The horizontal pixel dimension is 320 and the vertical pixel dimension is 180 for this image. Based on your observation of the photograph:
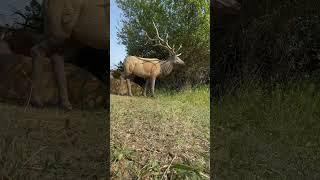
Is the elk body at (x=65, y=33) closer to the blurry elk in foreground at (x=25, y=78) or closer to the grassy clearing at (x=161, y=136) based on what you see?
the blurry elk in foreground at (x=25, y=78)

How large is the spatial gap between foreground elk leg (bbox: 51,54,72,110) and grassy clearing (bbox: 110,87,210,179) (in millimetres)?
442

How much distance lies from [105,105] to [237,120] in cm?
161

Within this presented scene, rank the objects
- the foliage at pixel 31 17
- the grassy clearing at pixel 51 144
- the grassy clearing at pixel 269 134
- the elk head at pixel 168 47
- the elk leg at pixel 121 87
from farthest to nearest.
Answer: the grassy clearing at pixel 269 134, the elk head at pixel 168 47, the elk leg at pixel 121 87, the foliage at pixel 31 17, the grassy clearing at pixel 51 144

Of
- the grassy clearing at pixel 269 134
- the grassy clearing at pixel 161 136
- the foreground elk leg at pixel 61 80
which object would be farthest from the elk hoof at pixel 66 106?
the grassy clearing at pixel 269 134

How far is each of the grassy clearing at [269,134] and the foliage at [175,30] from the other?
631 mm

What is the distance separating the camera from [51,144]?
4.07m

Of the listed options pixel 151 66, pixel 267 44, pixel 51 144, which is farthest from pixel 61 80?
pixel 267 44

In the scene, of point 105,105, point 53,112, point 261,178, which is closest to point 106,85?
point 105,105

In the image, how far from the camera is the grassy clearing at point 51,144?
3.90 m

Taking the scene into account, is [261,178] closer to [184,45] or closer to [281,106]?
[281,106]

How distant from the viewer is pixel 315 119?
536 cm

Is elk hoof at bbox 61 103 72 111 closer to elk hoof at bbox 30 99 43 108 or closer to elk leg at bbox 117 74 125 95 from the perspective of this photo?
elk hoof at bbox 30 99 43 108

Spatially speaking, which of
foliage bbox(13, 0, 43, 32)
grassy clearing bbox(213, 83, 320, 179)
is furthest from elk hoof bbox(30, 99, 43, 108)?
grassy clearing bbox(213, 83, 320, 179)

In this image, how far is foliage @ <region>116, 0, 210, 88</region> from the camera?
4609 millimetres
